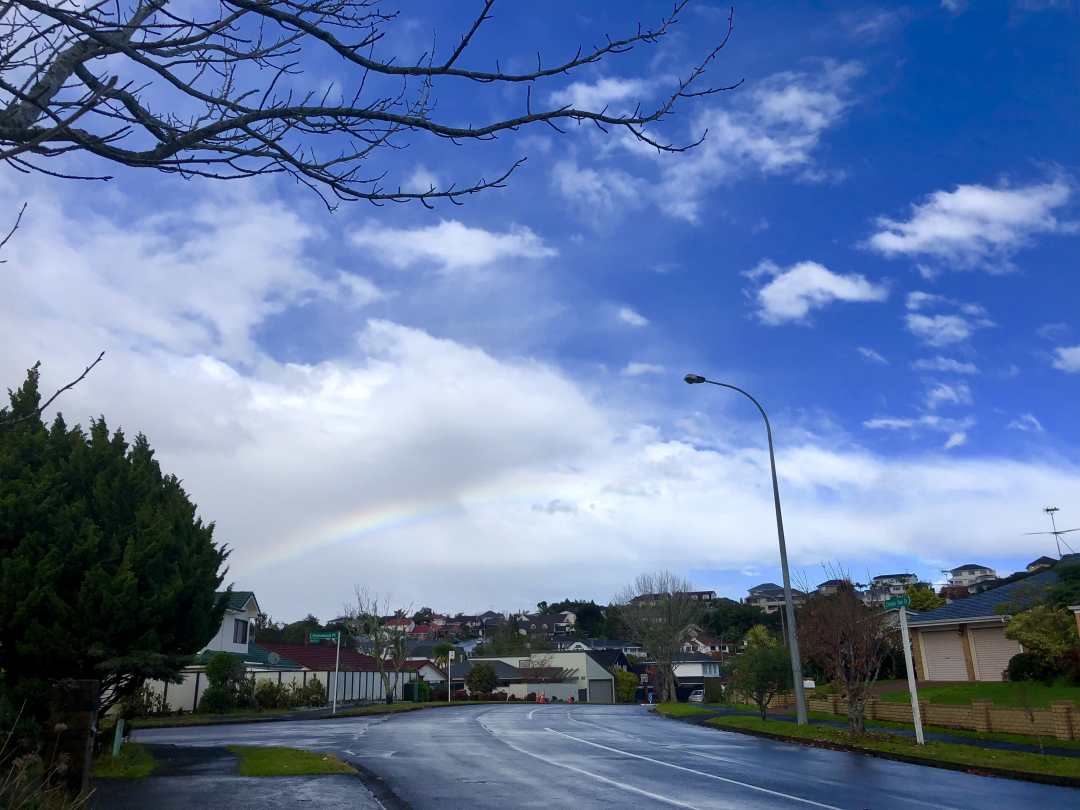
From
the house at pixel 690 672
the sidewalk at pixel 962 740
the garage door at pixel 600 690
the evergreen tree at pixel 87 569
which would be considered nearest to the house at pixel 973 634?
the sidewalk at pixel 962 740

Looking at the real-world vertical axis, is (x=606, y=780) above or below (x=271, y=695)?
below

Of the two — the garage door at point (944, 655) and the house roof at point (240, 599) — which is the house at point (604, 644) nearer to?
the house roof at point (240, 599)

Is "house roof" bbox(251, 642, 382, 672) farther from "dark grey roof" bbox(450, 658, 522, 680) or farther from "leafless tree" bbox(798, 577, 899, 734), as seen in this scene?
"leafless tree" bbox(798, 577, 899, 734)

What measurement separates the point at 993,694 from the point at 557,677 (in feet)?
186

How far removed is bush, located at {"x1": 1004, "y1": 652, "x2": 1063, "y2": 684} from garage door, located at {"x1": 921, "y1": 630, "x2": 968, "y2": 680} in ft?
25.3

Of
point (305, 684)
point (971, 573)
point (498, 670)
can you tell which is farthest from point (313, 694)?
point (971, 573)

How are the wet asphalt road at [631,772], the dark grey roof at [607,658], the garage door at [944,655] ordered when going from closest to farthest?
the wet asphalt road at [631,772], the garage door at [944,655], the dark grey roof at [607,658]

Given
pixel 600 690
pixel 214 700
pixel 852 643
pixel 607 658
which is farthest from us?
pixel 607 658

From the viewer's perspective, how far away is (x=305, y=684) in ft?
153

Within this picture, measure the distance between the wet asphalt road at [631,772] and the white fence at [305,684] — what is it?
7624 millimetres

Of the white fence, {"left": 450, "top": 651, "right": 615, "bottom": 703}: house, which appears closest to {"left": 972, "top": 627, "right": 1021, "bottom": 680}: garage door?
the white fence

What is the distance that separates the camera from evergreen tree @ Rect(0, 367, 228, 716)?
1384cm

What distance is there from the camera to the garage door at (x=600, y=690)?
84925mm

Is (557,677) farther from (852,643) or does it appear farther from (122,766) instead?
(122,766)
